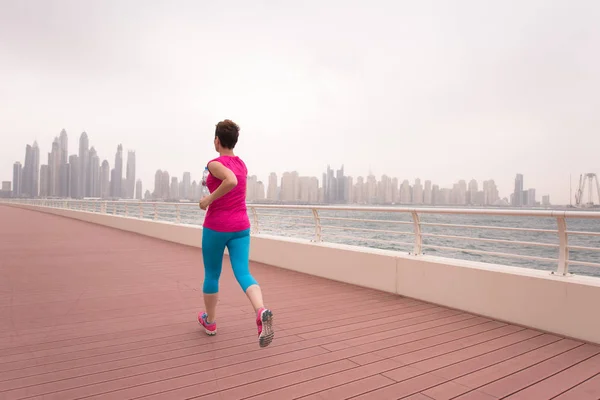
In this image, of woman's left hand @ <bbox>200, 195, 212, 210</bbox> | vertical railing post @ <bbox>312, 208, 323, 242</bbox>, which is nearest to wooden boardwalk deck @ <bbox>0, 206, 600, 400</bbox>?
woman's left hand @ <bbox>200, 195, 212, 210</bbox>

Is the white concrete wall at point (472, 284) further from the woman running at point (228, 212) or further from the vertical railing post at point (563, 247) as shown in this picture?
the woman running at point (228, 212)

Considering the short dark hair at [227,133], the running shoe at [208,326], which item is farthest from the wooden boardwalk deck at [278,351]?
the short dark hair at [227,133]

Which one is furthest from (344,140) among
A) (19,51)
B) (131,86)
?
(19,51)

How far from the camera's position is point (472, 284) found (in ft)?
13.3

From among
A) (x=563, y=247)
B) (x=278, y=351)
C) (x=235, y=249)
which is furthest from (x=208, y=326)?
(x=563, y=247)

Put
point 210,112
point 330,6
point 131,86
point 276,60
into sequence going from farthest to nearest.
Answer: point 210,112 → point 131,86 → point 276,60 → point 330,6

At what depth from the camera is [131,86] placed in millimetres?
31859

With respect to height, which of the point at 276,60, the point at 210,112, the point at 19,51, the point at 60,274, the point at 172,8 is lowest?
the point at 60,274

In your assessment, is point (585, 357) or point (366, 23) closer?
point (585, 357)

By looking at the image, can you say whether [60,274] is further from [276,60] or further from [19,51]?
[276,60]

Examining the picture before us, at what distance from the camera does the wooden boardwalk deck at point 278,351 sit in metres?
2.26

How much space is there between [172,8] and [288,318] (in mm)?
14319

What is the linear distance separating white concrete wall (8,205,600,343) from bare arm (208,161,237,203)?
2830 mm

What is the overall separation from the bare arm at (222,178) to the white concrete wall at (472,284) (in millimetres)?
2830
